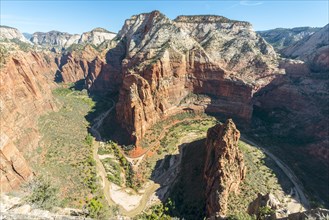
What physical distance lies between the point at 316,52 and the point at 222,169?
13559cm

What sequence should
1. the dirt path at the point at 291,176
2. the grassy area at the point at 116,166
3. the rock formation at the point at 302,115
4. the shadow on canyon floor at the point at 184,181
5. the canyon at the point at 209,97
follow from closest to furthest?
the canyon at the point at 209,97
the shadow on canyon floor at the point at 184,181
the dirt path at the point at 291,176
the grassy area at the point at 116,166
the rock formation at the point at 302,115

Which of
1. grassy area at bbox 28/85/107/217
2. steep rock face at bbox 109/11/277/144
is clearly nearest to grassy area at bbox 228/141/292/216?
steep rock face at bbox 109/11/277/144

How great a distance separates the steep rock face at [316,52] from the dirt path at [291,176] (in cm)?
7368

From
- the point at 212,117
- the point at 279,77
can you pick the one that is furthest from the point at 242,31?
the point at 212,117

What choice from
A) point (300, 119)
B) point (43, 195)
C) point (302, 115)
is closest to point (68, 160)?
point (43, 195)

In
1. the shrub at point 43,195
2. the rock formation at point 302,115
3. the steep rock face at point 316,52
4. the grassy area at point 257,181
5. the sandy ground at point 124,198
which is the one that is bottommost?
the sandy ground at point 124,198

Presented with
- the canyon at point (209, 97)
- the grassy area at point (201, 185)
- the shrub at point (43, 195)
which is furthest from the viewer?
the canyon at point (209, 97)

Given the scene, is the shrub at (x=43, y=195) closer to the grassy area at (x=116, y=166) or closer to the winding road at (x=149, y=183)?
the winding road at (x=149, y=183)

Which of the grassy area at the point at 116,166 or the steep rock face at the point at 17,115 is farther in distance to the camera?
the grassy area at the point at 116,166

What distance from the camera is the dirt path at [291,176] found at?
7294 cm

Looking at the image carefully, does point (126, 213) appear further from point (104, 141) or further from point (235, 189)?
point (104, 141)

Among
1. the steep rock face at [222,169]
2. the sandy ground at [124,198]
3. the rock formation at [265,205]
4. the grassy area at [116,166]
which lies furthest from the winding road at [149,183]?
the rock formation at [265,205]

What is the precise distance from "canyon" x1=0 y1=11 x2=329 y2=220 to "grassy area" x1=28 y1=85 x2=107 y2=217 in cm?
389

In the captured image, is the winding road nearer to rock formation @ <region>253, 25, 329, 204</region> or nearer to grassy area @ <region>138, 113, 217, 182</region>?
grassy area @ <region>138, 113, 217, 182</region>
